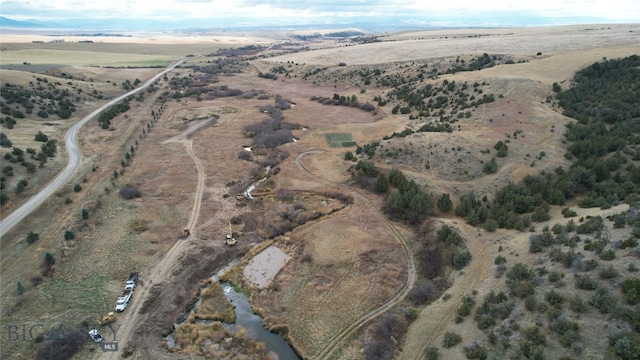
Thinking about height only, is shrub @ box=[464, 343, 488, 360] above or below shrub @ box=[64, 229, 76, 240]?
below

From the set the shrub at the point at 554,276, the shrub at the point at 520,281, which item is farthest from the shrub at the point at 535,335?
the shrub at the point at 554,276

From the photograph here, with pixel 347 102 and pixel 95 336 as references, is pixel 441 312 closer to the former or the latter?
pixel 95 336

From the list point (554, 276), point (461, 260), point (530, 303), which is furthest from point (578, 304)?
point (461, 260)

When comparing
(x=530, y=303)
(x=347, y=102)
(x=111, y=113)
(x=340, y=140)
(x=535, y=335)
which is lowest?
(x=535, y=335)

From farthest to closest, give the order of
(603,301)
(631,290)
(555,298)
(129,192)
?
(129,192)
(555,298)
(603,301)
(631,290)

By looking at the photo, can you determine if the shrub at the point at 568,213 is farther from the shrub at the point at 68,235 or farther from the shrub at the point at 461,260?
the shrub at the point at 68,235

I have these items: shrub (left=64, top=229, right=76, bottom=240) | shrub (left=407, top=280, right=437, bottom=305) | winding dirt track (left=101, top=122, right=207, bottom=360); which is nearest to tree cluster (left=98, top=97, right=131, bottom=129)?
winding dirt track (left=101, top=122, right=207, bottom=360)

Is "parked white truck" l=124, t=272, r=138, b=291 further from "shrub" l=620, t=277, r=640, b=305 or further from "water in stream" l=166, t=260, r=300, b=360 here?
"shrub" l=620, t=277, r=640, b=305
